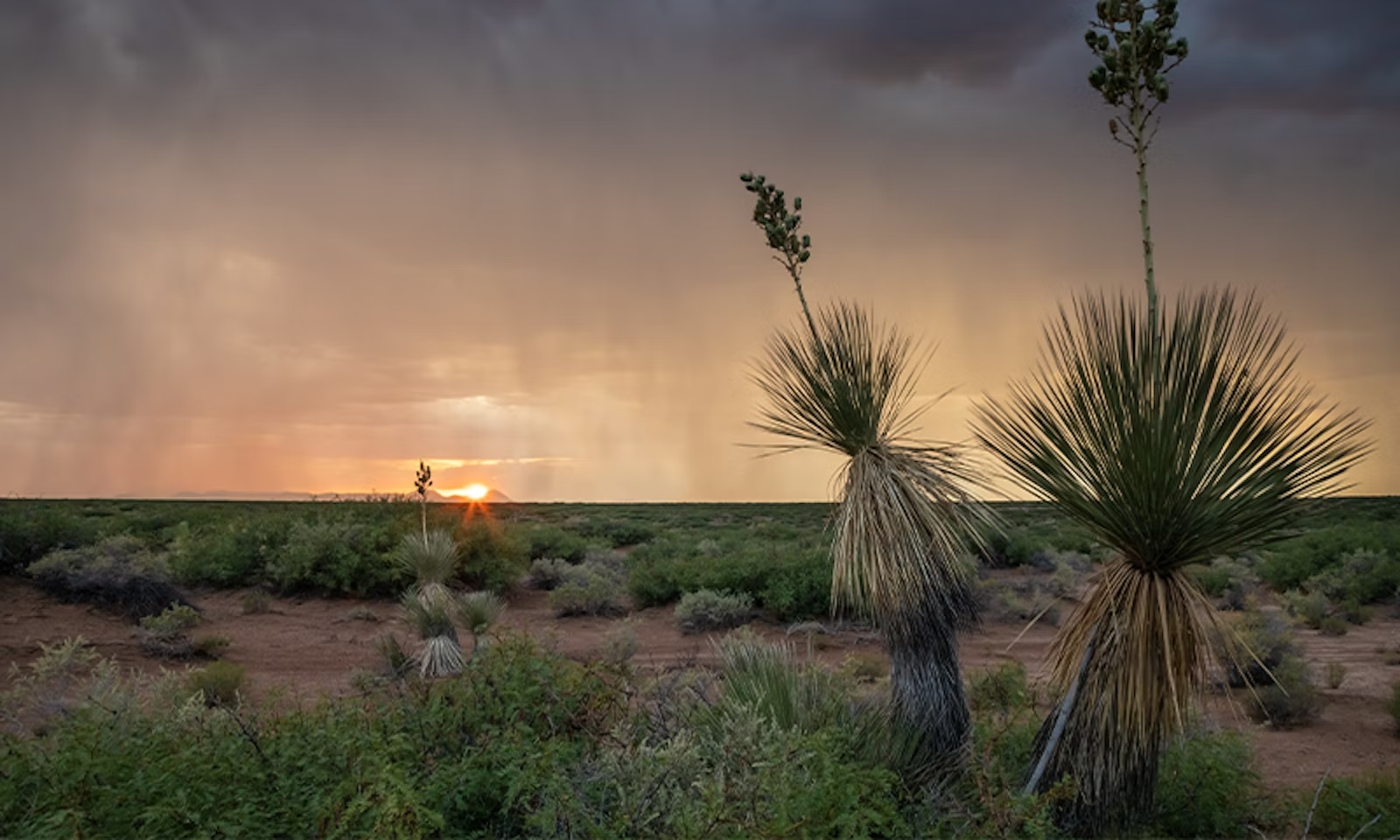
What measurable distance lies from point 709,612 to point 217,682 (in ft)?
26.7

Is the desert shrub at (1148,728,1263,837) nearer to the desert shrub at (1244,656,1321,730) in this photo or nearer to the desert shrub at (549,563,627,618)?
the desert shrub at (1244,656,1321,730)

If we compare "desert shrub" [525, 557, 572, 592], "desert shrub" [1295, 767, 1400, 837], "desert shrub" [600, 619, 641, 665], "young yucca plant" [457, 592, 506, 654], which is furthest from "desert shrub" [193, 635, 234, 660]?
"desert shrub" [1295, 767, 1400, 837]

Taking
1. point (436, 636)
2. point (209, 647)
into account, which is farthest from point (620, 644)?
point (209, 647)

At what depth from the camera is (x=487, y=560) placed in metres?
20.3

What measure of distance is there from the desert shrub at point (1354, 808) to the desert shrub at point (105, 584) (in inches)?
660

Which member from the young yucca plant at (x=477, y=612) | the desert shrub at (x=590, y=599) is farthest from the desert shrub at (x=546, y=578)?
the young yucca plant at (x=477, y=612)

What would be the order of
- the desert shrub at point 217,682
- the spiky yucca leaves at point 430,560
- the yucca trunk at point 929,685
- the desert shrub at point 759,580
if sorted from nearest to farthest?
the yucca trunk at point 929,685, the desert shrub at point 217,682, the spiky yucca leaves at point 430,560, the desert shrub at point 759,580

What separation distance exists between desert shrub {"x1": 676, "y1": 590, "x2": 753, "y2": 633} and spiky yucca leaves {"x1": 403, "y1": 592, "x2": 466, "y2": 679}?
14.6ft

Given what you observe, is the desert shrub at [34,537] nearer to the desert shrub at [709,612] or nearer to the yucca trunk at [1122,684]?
the desert shrub at [709,612]

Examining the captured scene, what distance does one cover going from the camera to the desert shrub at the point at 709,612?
16406 millimetres

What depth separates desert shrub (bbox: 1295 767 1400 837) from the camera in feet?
19.9

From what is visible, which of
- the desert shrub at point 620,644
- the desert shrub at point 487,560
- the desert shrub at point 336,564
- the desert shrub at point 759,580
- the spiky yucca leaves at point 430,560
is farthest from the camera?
the desert shrub at point 487,560

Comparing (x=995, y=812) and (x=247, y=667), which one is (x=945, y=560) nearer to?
(x=995, y=812)

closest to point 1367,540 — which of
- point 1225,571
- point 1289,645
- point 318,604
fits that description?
point 1225,571
